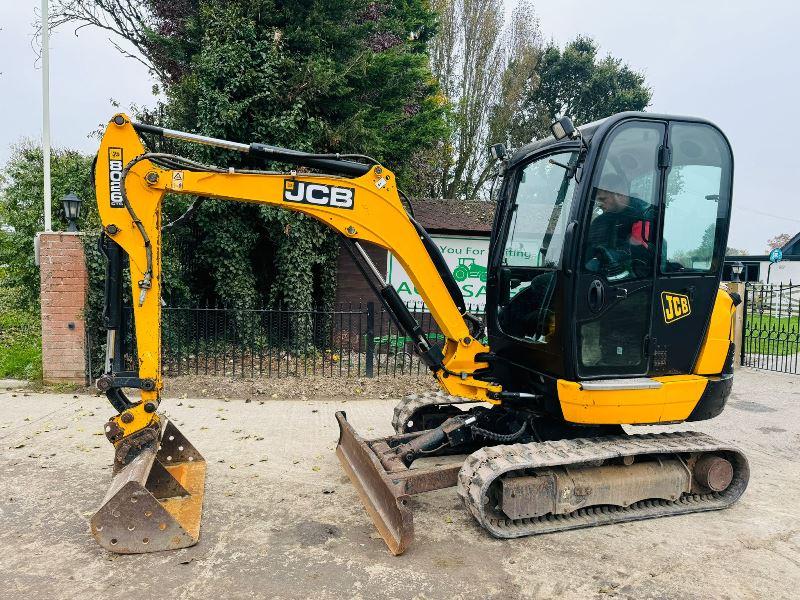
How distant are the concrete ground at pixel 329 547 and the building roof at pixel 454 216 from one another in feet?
20.6

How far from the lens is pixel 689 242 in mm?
4254

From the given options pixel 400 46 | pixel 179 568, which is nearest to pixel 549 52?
pixel 400 46

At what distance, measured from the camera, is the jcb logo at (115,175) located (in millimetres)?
3836

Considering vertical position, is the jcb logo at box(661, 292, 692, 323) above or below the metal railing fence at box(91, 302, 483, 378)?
above

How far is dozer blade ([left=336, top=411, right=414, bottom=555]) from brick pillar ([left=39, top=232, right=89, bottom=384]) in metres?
5.03

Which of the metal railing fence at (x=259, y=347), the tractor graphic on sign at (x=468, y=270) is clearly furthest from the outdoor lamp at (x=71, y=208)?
the tractor graphic on sign at (x=468, y=270)

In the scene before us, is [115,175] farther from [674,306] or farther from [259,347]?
[259,347]

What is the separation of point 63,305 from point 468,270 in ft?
22.4

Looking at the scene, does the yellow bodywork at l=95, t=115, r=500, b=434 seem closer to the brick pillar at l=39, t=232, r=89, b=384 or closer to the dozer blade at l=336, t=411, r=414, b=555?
the dozer blade at l=336, t=411, r=414, b=555

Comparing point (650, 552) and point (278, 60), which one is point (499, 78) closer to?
point (278, 60)

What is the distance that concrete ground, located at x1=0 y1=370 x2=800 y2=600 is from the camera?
3268 millimetres

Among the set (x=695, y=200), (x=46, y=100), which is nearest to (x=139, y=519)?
(x=695, y=200)

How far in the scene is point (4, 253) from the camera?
10.5 meters

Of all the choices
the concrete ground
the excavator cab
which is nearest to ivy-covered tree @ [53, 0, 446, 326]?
the concrete ground
